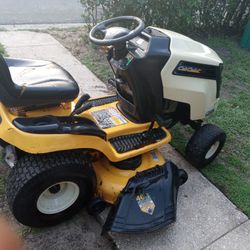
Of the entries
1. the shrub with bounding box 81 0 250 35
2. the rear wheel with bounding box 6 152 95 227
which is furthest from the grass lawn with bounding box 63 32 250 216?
the rear wheel with bounding box 6 152 95 227

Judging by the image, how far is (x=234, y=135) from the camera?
344 centimetres

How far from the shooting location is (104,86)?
3.96 metres

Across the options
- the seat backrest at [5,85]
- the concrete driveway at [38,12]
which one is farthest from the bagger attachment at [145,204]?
the concrete driveway at [38,12]

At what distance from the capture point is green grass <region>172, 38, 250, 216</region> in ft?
9.03

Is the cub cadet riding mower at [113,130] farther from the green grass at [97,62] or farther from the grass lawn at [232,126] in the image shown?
the green grass at [97,62]

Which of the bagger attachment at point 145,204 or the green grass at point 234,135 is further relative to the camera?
the green grass at point 234,135

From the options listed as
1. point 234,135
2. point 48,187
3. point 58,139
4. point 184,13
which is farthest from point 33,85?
point 184,13

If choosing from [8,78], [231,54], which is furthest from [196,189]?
[231,54]

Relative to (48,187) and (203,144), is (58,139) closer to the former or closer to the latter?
(48,187)

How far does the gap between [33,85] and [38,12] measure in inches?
211

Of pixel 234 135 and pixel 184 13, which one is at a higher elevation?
pixel 184 13

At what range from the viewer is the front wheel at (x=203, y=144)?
2719 mm

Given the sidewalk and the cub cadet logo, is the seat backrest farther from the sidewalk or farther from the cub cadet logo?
the cub cadet logo

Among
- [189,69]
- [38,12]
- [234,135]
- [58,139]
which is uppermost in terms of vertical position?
[189,69]
